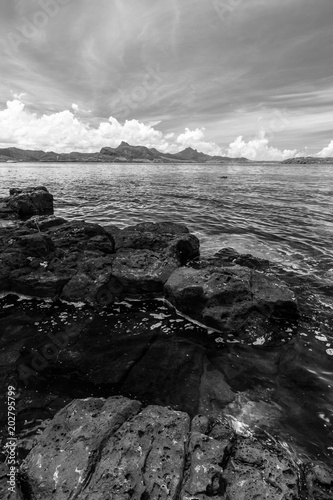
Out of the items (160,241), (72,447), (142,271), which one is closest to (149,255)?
(142,271)

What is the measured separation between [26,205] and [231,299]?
25589 mm

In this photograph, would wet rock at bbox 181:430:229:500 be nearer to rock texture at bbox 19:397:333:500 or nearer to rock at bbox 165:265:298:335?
rock texture at bbox 19:397:333:500

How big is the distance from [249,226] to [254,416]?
763 inches

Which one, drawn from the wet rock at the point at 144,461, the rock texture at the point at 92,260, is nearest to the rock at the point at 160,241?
the rock texture at the point at 92,260

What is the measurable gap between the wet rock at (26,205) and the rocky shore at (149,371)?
9.84 metres

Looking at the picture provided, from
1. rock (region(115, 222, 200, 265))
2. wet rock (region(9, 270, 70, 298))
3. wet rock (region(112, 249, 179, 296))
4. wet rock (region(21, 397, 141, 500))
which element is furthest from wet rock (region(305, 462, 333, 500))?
rock (region(115, 222, 200, 265))

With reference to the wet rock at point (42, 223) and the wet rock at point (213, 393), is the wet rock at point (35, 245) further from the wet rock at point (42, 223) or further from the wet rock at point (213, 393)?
the wet rock at point (213, 393)

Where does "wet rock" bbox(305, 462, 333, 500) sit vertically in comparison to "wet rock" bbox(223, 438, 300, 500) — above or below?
below

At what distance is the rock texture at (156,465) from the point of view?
4.00m

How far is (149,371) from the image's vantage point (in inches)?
303

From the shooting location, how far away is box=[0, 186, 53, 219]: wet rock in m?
25.6

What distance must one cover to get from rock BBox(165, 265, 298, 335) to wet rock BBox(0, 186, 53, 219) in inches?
862

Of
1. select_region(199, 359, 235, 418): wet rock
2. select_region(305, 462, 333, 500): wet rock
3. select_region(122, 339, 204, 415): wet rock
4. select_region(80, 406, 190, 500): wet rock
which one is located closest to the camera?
select_region(80, 406, 190, 500): wet rock

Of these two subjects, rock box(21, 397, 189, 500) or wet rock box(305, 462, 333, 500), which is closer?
rock box(21, 397, 189, 500)
